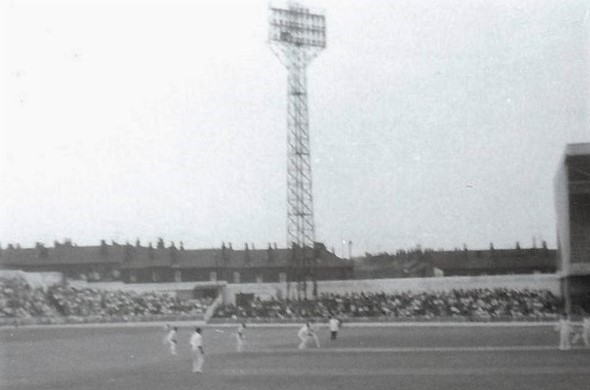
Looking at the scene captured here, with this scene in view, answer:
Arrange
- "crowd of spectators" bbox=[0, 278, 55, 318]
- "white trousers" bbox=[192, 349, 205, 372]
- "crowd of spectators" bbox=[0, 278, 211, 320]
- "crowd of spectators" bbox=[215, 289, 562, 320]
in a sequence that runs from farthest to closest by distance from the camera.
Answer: "crowd of spectators" bbox=[0, 278, 211, 320] → "crowd of spectators" bbox=[0, 278, 55, 318] → "crowd of spectators" bbox=[215, 289, 562, 320] → "white trousers" bbox=[192, 349, 205, 372]

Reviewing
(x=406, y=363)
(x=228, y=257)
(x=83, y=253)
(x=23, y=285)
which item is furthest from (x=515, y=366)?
(x=83, y=253)

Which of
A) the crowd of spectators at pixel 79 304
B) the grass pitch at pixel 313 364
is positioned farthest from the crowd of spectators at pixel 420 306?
the grass pitch at pixel 313 364

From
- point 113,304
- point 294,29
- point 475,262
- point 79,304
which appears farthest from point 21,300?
point 475,262

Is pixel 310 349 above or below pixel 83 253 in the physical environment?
below

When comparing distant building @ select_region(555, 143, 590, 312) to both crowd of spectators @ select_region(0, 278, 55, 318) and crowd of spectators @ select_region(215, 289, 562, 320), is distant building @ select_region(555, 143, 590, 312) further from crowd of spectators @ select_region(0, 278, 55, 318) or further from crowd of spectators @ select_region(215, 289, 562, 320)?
crowd of spectators @ select_region(0, 278, 55, 318)

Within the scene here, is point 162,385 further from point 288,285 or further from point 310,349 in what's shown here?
point 288,285

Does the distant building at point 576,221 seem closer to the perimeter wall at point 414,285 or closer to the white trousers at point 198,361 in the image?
the perimeter wall at point 414,285

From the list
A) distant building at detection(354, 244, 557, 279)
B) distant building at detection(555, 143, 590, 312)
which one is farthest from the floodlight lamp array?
distant building at detection(354, 244, 557, 279)
